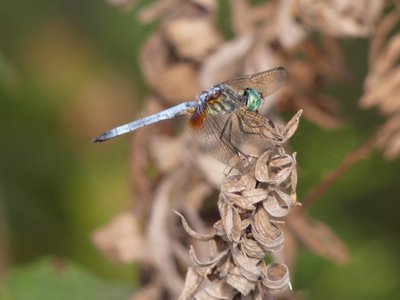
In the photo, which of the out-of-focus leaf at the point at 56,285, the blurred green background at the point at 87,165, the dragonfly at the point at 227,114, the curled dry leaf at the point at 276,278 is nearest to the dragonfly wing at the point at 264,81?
the dragonfly at the point at 227,114

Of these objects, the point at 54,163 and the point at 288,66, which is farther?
the point at 54,163

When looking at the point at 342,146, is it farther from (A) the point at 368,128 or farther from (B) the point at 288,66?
(B) the point at 288,66

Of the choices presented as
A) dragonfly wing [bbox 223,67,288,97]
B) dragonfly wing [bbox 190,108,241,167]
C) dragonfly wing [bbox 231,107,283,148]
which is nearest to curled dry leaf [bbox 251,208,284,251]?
dragonfly wing [bbox 231,107,283,148]

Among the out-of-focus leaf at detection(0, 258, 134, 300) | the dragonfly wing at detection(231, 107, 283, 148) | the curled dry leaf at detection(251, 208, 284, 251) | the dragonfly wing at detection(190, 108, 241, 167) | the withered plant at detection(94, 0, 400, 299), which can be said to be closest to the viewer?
the curled dry leaf at detection(251, 208, 284, 251)

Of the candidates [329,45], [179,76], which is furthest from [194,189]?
[329,45]

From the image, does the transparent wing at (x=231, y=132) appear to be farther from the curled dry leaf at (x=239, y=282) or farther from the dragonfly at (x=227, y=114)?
the curled dry leaf at (x=239, y=282)

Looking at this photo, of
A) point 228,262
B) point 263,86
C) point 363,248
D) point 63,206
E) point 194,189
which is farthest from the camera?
point 63,206

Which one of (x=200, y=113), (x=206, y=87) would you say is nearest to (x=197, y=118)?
(x=200, y=113)

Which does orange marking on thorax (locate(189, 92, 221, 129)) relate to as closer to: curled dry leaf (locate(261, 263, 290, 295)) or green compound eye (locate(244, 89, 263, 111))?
green compound eye (locate(244, 89, 263, 111))
